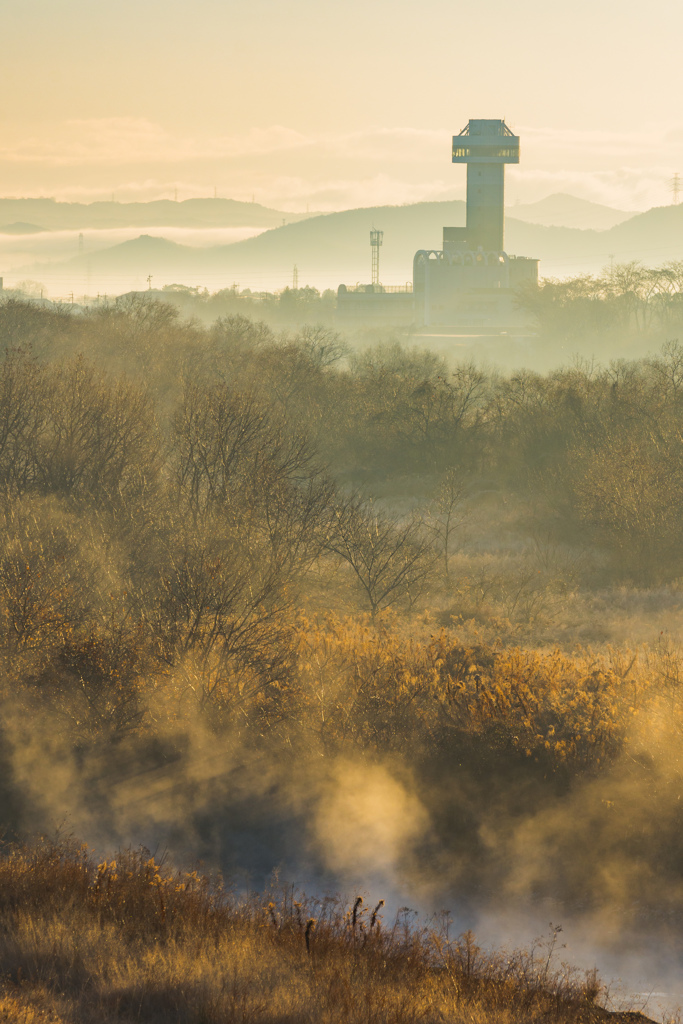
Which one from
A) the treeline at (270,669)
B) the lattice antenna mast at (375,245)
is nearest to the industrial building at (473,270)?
the lattice antenna mast at (375,245)

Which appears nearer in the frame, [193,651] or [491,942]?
[491,942]

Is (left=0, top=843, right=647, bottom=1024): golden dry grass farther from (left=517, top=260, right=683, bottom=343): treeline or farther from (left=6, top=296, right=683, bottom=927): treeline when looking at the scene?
(left=517, top=260, right=683, bottom=343): treeline

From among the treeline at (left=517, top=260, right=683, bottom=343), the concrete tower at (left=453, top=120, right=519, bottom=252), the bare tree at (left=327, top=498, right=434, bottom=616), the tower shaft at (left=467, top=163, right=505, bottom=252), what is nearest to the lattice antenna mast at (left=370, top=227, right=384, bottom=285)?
the concrete tower at (left=453, top=120, right=519, bottom=252)

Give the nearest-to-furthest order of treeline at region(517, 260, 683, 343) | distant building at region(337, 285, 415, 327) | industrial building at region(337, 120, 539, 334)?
treeline at region(517, 260, 683, 343), industrial building at region(337, 120, 539, 334), distant building at region(337, 285, 415, 327)

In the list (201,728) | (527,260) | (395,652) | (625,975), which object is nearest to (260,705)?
(201,728)

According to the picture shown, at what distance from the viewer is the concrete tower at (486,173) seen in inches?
5153

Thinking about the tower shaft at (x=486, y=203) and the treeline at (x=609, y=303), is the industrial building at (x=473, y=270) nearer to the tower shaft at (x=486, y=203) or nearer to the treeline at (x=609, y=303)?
the tower shaft at (x=486, y=203)

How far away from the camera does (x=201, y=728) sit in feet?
52.4

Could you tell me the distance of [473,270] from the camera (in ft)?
416

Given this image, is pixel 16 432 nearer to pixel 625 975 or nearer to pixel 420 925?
pixel 420 925

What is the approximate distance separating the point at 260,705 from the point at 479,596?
1332cm

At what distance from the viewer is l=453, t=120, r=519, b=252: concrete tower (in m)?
131

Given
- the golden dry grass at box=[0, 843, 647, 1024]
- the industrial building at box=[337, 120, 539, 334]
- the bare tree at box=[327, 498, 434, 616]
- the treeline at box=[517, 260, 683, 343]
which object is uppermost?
the industrial building at box=[337, 120, 539, 334]

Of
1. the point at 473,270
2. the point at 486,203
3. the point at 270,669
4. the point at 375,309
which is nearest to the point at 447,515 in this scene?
the point at 270,669
